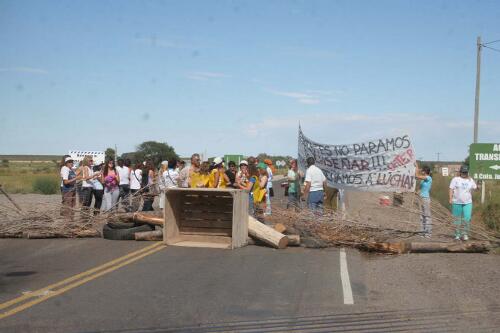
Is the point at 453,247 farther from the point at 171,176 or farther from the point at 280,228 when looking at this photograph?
the point at 171,176

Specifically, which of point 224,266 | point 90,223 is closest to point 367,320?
point 224,266

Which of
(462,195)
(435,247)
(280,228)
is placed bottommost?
(435,247)

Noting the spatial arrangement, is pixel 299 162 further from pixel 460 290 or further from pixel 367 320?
pixel 367 320

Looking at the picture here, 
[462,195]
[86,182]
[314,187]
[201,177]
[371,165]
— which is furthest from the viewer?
[86,182]

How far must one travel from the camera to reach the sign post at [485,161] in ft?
72.1

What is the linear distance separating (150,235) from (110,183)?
3862 mm

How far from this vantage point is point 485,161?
2202 centimetres

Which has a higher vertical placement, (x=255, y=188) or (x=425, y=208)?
(x=255, y=188)

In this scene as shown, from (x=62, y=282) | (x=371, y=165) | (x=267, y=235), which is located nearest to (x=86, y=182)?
(x=267, y=235)

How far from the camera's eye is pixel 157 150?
75.1 m

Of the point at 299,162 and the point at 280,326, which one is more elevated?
the point at 299,162

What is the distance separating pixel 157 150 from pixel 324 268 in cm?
6671

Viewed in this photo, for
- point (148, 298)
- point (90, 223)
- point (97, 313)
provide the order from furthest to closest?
point (90, 223) < point (148, 298) < point (97, 313)

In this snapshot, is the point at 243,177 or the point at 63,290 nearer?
the point at 63,290
